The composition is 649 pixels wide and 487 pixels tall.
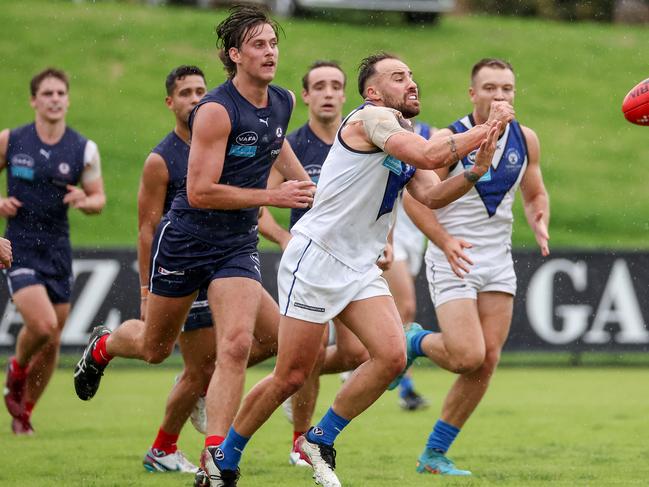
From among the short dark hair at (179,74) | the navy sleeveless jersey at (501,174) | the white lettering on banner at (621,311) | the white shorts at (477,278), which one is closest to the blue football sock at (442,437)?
the white shorts at (477,278)

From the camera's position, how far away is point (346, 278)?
6672mm

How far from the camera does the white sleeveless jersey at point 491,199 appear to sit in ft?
27.2

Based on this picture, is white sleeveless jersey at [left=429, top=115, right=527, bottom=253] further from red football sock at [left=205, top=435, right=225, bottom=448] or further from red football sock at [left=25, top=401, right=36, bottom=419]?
red football sock at [left=25, top=401, right=36, bottom=419]

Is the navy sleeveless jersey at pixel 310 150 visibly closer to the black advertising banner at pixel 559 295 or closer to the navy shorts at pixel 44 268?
the navy shorts at pixel 44 268

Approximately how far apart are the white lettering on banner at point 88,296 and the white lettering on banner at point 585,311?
520 cm

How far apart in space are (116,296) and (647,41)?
67.8 feet

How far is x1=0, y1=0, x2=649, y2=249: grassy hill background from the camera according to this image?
23.2 meters

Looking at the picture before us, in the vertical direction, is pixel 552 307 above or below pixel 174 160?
below

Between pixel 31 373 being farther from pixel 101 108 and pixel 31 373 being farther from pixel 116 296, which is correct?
pixel 101 108

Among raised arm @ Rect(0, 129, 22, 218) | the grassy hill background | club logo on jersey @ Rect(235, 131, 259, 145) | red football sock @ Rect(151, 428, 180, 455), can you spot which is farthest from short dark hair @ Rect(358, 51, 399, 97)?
the grassy hill background

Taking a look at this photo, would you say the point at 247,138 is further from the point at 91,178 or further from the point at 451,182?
the point at 91,178

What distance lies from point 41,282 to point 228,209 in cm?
366

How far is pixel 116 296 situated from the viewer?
14.8 metres

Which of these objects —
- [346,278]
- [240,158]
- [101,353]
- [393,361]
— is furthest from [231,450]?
[101,353]
